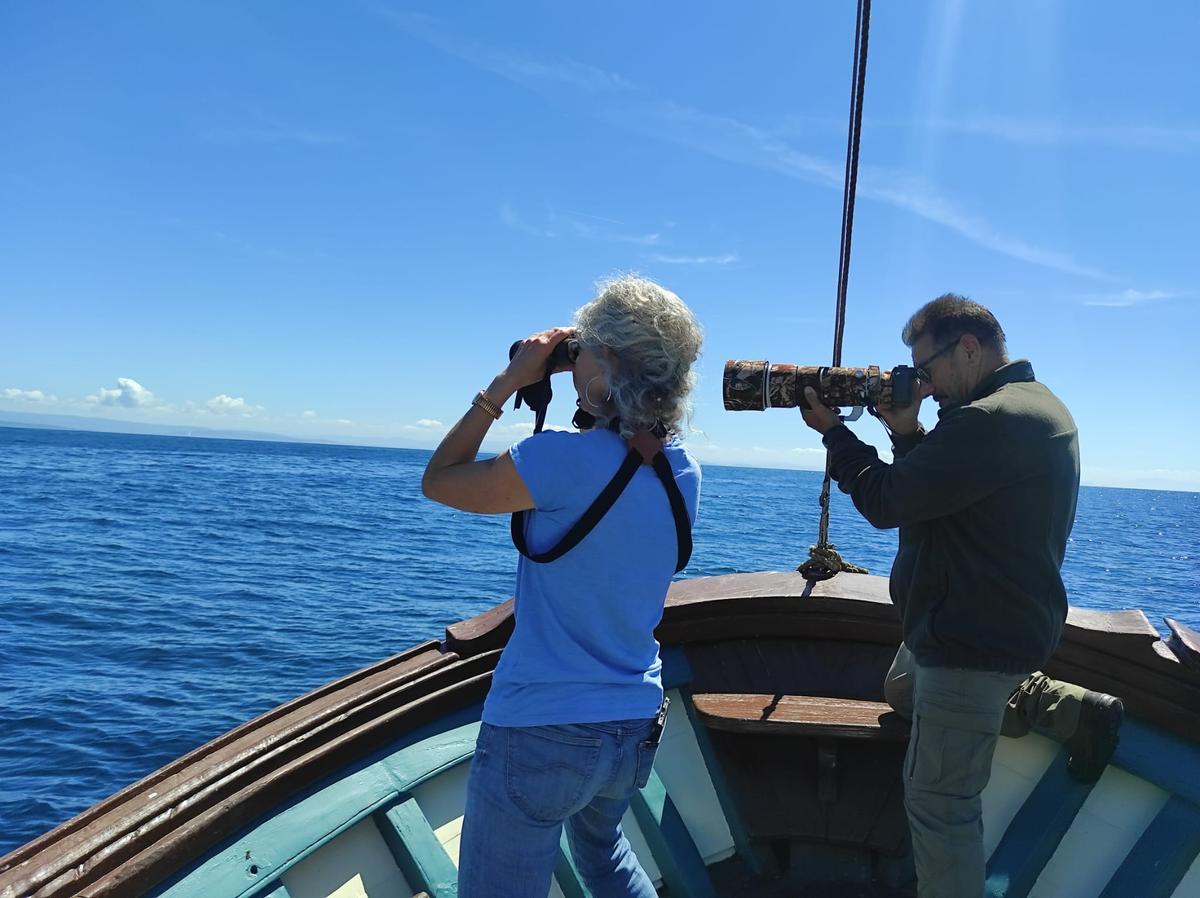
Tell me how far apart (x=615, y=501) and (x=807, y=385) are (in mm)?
938

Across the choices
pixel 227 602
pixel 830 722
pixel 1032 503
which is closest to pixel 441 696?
pixel 830 722

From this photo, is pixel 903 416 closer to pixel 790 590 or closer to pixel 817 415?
pixel 817 415

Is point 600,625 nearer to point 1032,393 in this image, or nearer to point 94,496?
point 1032,393

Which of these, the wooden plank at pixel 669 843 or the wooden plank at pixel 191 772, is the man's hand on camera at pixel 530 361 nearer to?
the wooden plank at pixel 191 772

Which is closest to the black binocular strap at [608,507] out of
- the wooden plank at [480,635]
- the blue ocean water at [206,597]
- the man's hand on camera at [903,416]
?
the man's hand on camera at [903,416]

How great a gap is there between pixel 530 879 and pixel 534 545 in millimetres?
571

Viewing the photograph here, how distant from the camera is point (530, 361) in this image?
1622 mm

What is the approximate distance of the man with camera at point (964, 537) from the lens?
2.04 metres

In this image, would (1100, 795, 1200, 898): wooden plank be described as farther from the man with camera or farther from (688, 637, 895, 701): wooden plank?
(688, 637, 895, 701): wooden plank

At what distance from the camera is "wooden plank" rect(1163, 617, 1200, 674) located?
2578mm

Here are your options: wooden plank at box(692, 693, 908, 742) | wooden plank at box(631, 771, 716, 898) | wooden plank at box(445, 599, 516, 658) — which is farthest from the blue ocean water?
wooden plank at box(692, 693, 908, 742)

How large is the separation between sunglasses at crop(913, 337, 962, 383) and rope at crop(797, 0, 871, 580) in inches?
16.9

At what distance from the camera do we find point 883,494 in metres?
2.09

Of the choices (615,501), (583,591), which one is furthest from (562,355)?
(583,591)
